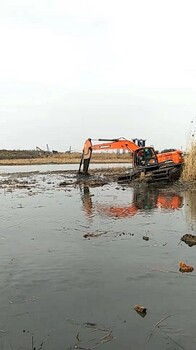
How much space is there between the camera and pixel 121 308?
4414 millimetres

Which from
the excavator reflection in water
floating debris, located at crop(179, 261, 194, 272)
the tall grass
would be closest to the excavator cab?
the tall grass

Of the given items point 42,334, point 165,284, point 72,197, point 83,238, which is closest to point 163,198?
point 72,197

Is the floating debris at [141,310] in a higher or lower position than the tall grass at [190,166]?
lower

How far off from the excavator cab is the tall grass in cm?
228

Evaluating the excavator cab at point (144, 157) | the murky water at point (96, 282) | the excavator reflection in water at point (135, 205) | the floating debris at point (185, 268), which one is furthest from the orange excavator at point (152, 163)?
the floating debris at point (185, 268)

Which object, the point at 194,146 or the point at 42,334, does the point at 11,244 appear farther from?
the point at 194,146

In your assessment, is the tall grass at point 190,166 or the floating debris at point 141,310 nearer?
the floating debris at point 141,310

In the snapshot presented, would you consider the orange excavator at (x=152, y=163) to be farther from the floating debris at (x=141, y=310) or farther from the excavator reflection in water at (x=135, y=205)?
the floating debris at (x=141, y=310)

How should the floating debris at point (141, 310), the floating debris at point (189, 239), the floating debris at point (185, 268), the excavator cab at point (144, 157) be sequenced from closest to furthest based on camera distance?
the floating debris at point (141, 310) < the floating debris at point (185, 268) < the floating debris at point (189, 239) < the excavator cab at point (144, 157)

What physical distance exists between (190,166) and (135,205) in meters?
7.21

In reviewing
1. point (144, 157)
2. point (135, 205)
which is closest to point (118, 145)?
point (144, 157)

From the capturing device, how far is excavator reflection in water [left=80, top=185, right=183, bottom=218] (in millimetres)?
11302

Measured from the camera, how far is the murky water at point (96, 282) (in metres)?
3.80

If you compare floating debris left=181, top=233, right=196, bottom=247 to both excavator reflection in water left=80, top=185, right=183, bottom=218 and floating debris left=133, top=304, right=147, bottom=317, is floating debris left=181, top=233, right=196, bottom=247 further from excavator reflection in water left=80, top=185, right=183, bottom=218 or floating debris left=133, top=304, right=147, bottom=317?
→ excavator reflection in water left=80, top=185, right=183, bottom=218
